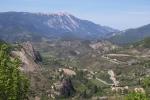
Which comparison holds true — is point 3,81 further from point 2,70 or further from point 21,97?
point 21,97

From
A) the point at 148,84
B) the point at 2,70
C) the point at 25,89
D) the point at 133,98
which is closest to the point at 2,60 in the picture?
the point at 2,70

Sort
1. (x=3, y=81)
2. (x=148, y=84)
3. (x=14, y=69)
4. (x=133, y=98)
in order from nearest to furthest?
(x=3, y=81) → (x=14, y=69) → (x=133, y=98) → (x=148, y=84)

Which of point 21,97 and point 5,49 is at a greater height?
point 5,49

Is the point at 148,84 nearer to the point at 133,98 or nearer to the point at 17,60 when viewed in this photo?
the point at 133,98

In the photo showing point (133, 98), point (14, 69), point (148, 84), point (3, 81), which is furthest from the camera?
point (148, 84)

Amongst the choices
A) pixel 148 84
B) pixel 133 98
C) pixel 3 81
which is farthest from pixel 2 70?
pixel 148 84

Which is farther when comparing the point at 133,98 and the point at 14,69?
the point at 133,98
